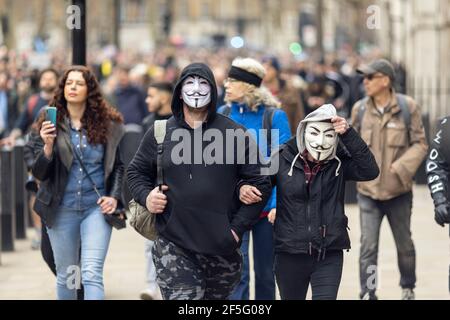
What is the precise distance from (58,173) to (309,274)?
1985mm

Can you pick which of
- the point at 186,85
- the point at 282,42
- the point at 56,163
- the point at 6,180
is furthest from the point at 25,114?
the point at 282,42

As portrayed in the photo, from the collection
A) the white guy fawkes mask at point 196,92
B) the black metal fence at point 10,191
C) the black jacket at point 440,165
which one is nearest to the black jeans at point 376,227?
the black jacket at point 440,165

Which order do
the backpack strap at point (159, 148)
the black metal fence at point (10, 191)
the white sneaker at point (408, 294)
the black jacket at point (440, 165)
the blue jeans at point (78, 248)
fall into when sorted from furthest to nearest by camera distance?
the black metal fence at point (10, 191)
the white sneaker at point (408, 294)
the blue jeans at point (78, 248)
the black jacket at point (440, 165)
the backpack strap at point (159, 148)

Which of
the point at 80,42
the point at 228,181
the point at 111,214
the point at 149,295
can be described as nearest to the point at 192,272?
the point at 228,181

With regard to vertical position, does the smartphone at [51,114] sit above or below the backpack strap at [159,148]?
above

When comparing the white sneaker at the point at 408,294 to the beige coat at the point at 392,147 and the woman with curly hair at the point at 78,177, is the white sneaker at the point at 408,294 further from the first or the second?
the woman with curly hair at the point at 78,177

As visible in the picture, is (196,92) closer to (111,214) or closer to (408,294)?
(111,214)

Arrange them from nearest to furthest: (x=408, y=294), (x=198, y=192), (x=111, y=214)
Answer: (x=198, y=192), (x=111, y=214), (x=408, y=294)

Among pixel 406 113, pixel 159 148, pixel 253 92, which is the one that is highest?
pixel 253 92

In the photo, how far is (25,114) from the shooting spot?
13.9 m

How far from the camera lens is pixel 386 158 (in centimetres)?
977

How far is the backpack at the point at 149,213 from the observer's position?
7.26 meters

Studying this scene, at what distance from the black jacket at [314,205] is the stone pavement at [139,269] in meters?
2.98

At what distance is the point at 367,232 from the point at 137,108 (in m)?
7.86
